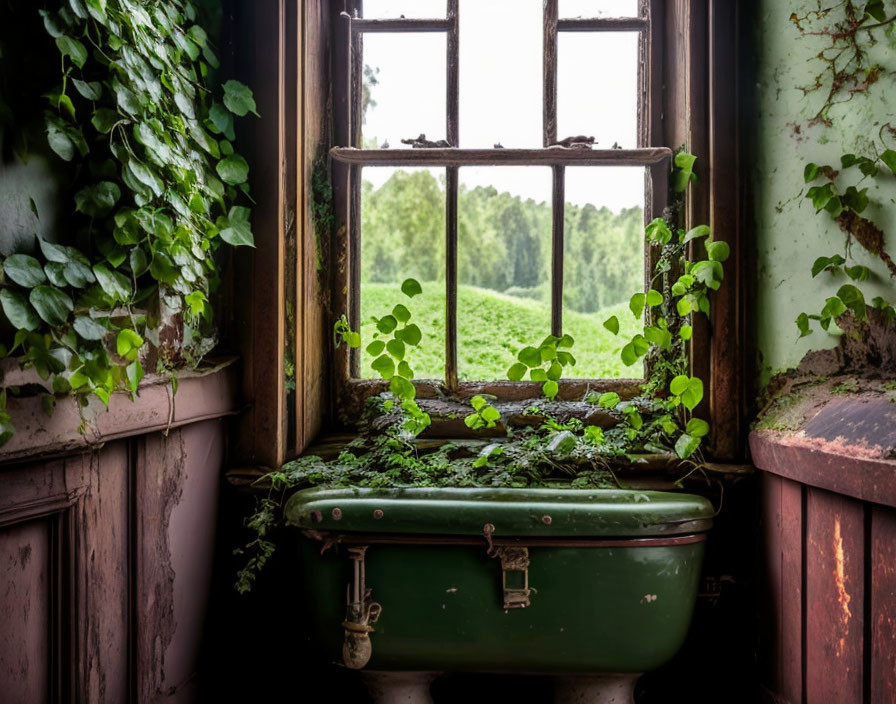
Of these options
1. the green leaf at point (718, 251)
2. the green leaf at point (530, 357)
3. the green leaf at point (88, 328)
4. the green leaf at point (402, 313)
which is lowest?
the green leaf at point (530, 357)

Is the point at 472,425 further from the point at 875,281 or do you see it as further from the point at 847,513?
the point at 875,281

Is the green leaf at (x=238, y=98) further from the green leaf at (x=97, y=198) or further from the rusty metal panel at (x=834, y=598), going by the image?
the rusty metal panel at (x=834, y=598)

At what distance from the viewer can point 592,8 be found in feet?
5.35

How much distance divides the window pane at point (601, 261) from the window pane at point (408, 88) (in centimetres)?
43

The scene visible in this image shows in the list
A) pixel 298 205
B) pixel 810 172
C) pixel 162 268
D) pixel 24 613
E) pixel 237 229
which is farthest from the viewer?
pixel 298 205

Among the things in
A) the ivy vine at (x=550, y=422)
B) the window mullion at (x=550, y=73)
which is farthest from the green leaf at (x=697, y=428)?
the window mullion at (x=550, y=73)

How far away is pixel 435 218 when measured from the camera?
1.66 metres

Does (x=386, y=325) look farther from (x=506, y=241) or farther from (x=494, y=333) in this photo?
(x=506, y=241)

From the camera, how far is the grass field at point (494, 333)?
1667mm

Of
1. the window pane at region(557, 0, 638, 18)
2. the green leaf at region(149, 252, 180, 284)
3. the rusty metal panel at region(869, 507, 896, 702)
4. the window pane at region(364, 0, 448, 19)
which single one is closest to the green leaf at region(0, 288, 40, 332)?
the green leaf at region(149, 252, 180, 284)

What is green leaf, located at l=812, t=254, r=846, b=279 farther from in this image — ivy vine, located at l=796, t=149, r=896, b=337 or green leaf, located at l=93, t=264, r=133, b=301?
green leaf, located at l=93, t=264, r=133, b=301

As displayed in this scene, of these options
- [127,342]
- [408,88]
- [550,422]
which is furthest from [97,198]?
[550,422]

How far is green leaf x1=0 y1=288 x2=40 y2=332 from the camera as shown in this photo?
806 mm

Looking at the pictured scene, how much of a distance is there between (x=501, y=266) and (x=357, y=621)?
39.8 inches
